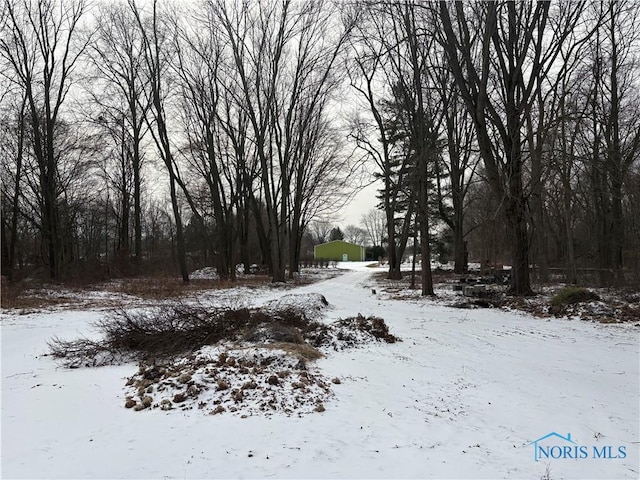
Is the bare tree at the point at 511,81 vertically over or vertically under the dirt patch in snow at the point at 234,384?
over

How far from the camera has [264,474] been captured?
305 cm

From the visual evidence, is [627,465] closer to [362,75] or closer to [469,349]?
[469,349]

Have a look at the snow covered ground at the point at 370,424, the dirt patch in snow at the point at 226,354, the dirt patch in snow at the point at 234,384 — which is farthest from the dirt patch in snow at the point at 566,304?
the dirt patch in snow at the point at 234,384

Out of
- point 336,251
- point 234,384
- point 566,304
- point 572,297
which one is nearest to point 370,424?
point 234,384

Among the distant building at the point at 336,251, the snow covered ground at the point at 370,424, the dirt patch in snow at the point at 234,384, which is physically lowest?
the snow covered ground at the point at 370,424

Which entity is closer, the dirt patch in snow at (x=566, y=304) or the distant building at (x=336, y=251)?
the dirt patch in snow at (x=566, y=304)

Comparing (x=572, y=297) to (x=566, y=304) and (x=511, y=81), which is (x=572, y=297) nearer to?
(x=566, y=304)

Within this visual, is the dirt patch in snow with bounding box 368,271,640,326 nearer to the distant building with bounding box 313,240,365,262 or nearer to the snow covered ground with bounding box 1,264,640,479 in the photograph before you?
the snow covered ground with bounding box 1,264,640,479

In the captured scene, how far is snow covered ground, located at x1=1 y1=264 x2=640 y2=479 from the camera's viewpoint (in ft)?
10.5

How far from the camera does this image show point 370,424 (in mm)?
3980

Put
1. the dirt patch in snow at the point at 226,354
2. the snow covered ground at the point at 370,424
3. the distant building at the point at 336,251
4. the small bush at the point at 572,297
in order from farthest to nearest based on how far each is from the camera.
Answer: the distant building at the point at 336,251
the small bush at the point at 572,297
the dirt patch in snow at the point at 226,354
the snow covered ground at the point at 370,424

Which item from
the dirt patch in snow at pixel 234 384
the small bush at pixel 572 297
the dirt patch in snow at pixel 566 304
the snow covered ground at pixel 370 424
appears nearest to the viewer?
the snow covered ground at pixel 370 424

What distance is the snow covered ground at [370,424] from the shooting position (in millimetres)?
3186

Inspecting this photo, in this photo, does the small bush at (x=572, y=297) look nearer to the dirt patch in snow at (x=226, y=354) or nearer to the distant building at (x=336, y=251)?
the dirt patch in snow at (x=226, y=354)
